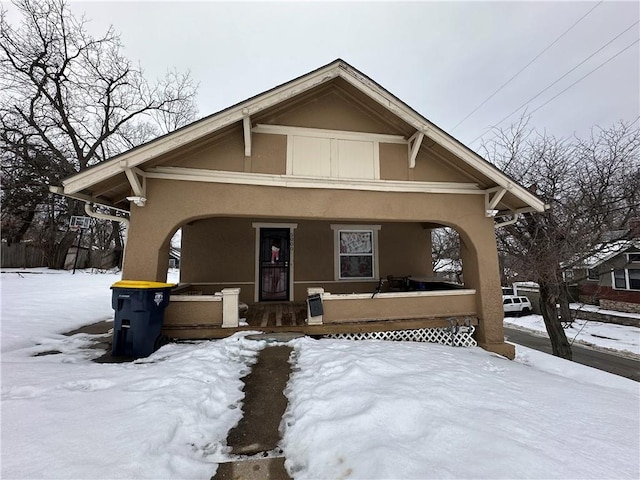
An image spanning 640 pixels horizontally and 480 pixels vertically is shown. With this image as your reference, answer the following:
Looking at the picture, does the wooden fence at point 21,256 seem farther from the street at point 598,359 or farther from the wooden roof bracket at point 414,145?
the street at point 598,359

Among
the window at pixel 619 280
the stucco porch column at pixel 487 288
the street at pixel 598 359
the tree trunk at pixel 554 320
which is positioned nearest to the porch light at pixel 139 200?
the stucco porch column at pixel 487 288

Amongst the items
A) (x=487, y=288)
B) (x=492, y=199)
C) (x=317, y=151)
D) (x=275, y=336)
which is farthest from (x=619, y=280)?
(x=275, y=336)

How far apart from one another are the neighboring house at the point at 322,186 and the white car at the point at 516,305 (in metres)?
19.9

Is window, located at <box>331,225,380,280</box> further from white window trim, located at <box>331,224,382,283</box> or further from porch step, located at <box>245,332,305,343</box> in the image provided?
porch step, located at <box>245,332,305,343</box>

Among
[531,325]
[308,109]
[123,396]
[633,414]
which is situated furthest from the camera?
[531,325]

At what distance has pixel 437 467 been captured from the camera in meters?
1.91

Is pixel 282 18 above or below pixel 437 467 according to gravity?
above

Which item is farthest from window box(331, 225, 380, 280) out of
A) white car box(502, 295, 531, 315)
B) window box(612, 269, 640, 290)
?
window box(612, 269, 640, 290)

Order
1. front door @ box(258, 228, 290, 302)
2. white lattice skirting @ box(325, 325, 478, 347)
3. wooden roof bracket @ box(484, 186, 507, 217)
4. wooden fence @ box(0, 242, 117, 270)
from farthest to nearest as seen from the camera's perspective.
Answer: wooden fence @ box(0, 242, 117, 270) → front door @ box(258, 228, 290, 302) → wooden roof bracket @ box(484, 186, 507, 217) → white lattice skirting @ box(325, 325, 478, 347)

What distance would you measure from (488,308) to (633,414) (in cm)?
303

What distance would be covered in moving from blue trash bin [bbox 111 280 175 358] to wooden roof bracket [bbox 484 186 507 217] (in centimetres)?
681

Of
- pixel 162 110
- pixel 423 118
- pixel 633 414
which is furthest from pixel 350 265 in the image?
pixel 162 110

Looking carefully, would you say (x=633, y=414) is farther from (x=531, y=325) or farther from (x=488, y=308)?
(x=531, y=325)

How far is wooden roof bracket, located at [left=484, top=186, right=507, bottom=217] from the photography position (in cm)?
593
